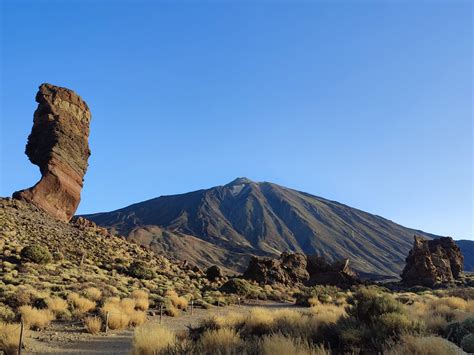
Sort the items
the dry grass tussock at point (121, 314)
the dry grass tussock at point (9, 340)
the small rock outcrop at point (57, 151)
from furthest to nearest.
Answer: the small rock outcrop at point (57, 151) → the dry grass tussock at point (121, 314) → the dry grass tussock at point (9, 340)

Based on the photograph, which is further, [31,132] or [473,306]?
[31,132]

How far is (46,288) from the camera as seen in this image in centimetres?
2155

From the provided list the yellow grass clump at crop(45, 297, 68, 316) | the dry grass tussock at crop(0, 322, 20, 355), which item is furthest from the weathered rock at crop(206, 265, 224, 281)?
the dry grass tussock at crop(0, 322, 20, 355)

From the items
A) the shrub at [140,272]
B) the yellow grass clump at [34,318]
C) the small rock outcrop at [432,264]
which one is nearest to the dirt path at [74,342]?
the yellow grass clump at [34,318]

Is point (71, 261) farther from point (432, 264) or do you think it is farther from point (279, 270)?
point (432, 264)

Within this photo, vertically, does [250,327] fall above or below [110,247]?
below

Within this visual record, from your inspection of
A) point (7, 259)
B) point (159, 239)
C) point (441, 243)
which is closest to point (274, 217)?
point (159, 239)

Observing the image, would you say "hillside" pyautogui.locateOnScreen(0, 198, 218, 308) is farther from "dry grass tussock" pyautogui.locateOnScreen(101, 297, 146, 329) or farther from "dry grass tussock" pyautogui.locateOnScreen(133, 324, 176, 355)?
"dry grass tussock" pyautogui.locateOnScreen(133, 324, 176, 355)

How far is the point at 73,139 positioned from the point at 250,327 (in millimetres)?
39819

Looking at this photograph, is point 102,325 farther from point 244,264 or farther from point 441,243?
point 244,264

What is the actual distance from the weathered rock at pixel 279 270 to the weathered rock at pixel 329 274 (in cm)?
164

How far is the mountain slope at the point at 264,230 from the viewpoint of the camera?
12496 centimetres

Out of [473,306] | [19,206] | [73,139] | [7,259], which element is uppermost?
[73,139]

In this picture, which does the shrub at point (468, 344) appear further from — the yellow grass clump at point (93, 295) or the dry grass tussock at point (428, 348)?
the yellow grass clump at point (93, 295)
